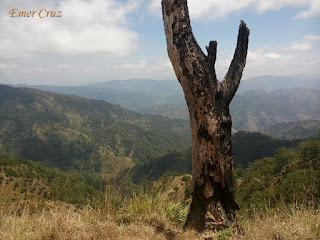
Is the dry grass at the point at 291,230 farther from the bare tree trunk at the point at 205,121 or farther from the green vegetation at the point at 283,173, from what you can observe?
the green vegetation at the point at 283,173

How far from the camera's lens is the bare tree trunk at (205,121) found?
3.28 metres

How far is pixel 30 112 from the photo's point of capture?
197625 millimetres

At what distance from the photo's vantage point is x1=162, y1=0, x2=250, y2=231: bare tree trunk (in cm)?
328

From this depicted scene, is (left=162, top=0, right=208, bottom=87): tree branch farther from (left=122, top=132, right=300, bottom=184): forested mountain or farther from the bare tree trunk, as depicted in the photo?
(left=122, top=132, right=300, bottom=184): forested mountain

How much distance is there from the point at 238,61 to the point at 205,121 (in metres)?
1.31

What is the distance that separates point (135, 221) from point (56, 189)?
123cm

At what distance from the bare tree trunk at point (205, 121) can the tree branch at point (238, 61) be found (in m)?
0.02

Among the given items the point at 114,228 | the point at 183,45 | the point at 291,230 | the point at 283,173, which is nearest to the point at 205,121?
the point at 183,45

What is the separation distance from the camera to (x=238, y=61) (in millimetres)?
3900

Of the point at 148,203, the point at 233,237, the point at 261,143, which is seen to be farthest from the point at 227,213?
the point at 261,143

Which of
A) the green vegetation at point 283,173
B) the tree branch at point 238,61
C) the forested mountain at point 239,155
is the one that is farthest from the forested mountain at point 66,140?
the tree branch at point 238,61

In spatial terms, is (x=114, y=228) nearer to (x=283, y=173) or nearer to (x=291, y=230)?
(x=291, y=230)

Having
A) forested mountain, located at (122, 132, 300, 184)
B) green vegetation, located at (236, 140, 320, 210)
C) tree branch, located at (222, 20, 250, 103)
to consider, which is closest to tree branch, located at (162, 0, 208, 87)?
tree branch, located at (222, 20, 250, 103)

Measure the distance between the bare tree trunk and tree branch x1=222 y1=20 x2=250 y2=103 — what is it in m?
0.02
